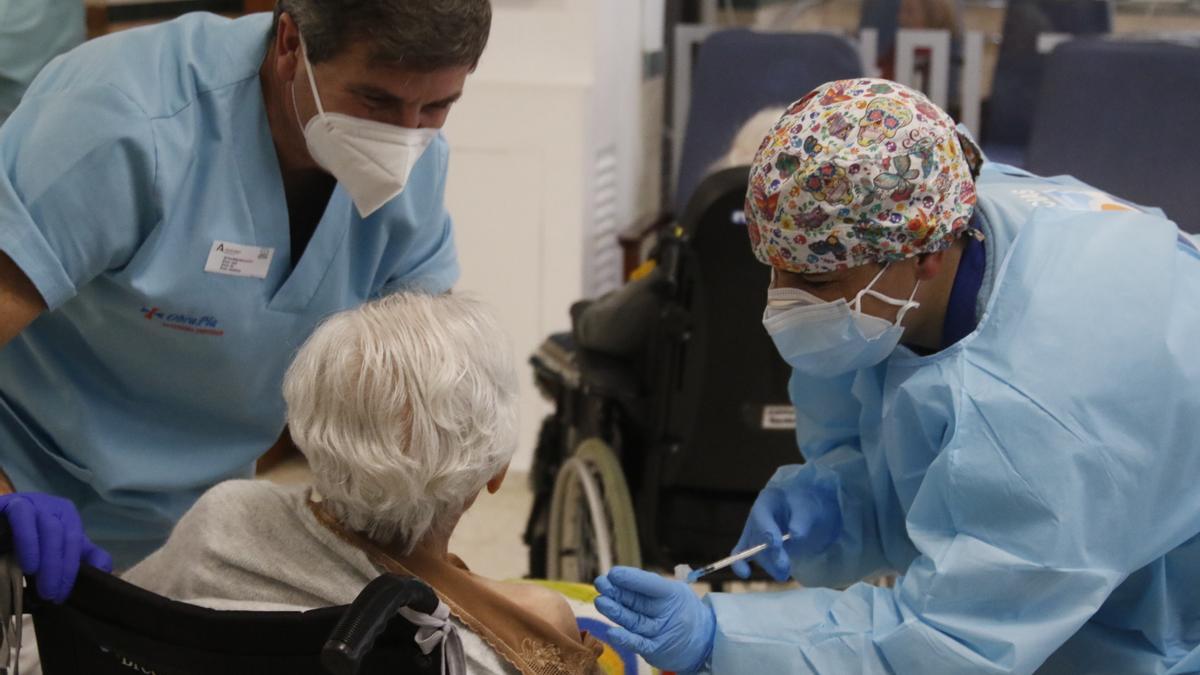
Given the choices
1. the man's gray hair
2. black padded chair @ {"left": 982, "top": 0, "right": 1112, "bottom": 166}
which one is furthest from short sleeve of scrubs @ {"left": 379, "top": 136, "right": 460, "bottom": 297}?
black padded chair @ {"left": 982, "top": 0, "right": 1112, "bottom": 166}

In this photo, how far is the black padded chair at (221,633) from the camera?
1.14 m

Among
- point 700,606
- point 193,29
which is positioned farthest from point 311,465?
point 193,29

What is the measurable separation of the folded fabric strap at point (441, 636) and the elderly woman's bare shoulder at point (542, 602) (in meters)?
0.12

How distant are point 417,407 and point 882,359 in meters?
0.50

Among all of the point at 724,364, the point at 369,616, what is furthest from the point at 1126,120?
the point at 369,616

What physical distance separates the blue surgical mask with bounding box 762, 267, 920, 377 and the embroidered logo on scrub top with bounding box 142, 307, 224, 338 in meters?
0.61

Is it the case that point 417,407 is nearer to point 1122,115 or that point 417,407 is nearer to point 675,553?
point 675,553

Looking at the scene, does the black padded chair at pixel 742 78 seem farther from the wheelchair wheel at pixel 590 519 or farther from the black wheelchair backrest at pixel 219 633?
the black wheelchair backrest at pixel 219 633

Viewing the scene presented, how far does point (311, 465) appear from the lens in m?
1.33

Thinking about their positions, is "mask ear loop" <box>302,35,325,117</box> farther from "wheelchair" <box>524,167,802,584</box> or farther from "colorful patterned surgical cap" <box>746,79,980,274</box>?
"wheelchair" <box>524,167,802,584</box>

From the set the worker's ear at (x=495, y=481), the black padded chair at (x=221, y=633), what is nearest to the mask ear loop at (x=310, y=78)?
the worker's ear at (x=495, y=481)

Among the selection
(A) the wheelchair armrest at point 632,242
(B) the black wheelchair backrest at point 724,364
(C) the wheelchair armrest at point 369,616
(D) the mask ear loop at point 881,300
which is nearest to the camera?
(C) the wheelchair armrest at point 369,616

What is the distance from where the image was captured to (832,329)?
142 cm

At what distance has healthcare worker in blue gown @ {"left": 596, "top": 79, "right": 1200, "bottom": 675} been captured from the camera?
4.13 feet
